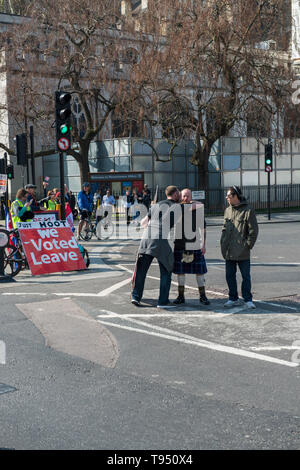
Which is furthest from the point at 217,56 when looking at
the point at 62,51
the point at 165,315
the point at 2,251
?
the point at 165,315

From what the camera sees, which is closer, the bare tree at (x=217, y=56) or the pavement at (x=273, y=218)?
the bare tree at (x=217, y=56)

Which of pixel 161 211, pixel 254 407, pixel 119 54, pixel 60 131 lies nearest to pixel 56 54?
pixel 119 54

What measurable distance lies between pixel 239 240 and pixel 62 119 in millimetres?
6022

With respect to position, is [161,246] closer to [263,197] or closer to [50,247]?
[50,247]

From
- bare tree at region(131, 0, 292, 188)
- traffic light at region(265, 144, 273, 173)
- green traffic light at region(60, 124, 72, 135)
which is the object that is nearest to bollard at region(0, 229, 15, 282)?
green traffic light at region(60, 124, 72, 135)

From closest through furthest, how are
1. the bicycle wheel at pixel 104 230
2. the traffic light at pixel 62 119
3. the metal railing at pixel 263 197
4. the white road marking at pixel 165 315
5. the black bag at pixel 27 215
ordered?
the white road marking at pixel 165 315, the black bag at pixel 27 215, the traffic light at pixel 62 119, the bicycle wheel at pixel 104 230, the metal railing at pixel 263 197

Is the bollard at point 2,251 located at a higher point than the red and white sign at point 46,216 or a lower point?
lower

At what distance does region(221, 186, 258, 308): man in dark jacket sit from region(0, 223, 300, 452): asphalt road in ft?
0.95

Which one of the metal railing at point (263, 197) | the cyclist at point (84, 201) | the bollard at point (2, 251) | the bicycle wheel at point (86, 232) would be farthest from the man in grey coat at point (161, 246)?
the metal railing at point (263, 197)

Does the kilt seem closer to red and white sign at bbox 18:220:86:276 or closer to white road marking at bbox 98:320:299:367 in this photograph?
white road marking at bbox 98:320:299:367

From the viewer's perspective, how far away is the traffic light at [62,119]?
12.9m

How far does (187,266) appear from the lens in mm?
9102

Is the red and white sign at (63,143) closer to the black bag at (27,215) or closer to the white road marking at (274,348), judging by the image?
the black bag at (27,215)

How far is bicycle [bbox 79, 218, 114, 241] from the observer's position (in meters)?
19.3
